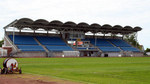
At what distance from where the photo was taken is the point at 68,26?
83625 millimetres

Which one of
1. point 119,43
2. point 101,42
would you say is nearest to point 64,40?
point 101,42

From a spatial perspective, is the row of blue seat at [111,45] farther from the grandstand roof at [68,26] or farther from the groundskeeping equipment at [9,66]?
the groundskeeping equipment at [9,66]

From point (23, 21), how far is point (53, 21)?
10.4 metres

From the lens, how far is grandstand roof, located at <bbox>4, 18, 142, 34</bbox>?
240 ft

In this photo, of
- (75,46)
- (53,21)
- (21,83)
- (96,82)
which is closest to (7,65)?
(21,83)

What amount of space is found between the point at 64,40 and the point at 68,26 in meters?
6.61

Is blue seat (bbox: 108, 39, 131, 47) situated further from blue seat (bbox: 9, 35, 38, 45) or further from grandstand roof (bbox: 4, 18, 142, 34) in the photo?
blue seat (bbox: 9, 35, 38, 45)

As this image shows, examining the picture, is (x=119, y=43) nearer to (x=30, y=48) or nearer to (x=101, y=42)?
(x=101, y=42)

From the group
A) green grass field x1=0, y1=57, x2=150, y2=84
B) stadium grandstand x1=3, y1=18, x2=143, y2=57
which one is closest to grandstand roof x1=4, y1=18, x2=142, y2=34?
stadium grandstand x1=3, y1=18, x2=143, y2=57

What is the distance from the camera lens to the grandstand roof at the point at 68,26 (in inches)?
2876

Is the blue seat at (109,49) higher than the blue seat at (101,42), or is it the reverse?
the blue seat at (101,42)

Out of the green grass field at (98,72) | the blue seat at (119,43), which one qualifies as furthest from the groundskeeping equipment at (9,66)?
the blue seat at (119,43)

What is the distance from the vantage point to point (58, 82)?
47.4ft

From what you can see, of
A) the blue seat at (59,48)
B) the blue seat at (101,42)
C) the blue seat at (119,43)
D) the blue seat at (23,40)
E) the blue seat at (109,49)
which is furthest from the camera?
the blue seat at (119,43)
